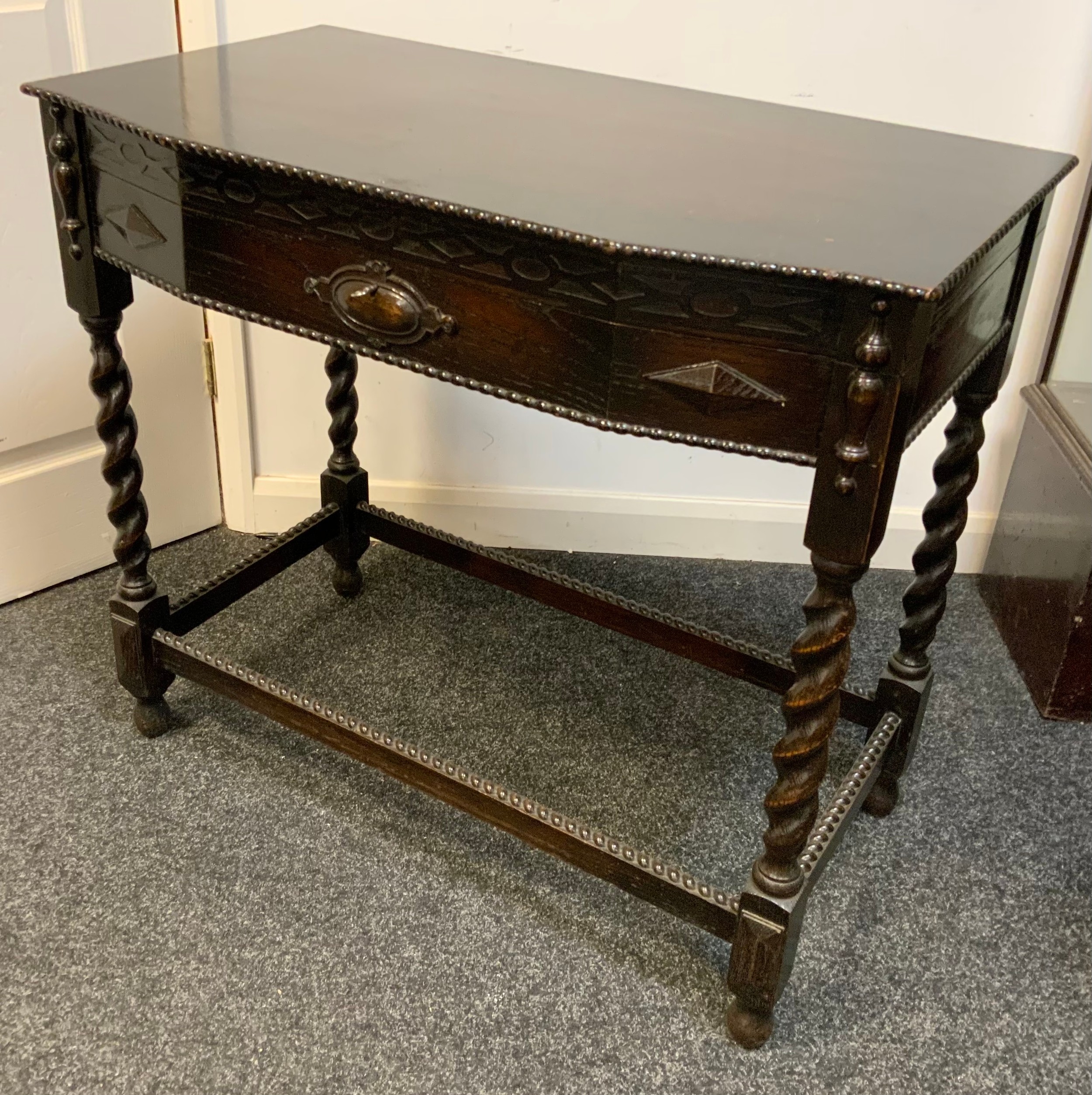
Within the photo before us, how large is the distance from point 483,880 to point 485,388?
2.07 ft

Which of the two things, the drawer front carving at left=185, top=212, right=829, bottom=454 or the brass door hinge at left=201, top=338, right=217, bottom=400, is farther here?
the brass door hinge at left=201, top=338, right=217, bottom=400

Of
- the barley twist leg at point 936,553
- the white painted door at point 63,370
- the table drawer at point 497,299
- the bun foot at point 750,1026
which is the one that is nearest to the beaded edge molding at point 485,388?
the table drawer at point 497,299

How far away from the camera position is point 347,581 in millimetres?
1949

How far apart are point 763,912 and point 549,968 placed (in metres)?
0.27

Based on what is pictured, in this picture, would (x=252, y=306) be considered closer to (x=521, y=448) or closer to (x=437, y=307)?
(x=437, y=307)

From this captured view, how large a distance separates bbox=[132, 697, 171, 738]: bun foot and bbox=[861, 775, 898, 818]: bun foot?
93cm

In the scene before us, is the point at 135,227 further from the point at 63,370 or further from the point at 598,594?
the point at 598,594

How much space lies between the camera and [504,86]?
144 centimetres

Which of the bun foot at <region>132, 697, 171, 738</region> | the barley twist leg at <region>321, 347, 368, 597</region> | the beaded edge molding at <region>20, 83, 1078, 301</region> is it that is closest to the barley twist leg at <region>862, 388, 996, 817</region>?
the beaded edge molding at <region>20, 83, 1078, 301</region>

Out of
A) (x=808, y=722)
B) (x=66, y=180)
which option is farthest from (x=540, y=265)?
(x=66, y=180)

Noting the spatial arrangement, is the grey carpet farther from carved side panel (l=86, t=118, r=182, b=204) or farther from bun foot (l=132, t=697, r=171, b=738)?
carved side panel (l=86, t=118, r=182, b=204)

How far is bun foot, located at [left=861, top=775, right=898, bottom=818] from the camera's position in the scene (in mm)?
1572

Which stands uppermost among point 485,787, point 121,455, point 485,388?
point 485,388

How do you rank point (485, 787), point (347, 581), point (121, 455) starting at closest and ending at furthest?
1. point (485, 787)
2. point (121, 455)
3. point (347, 581)
